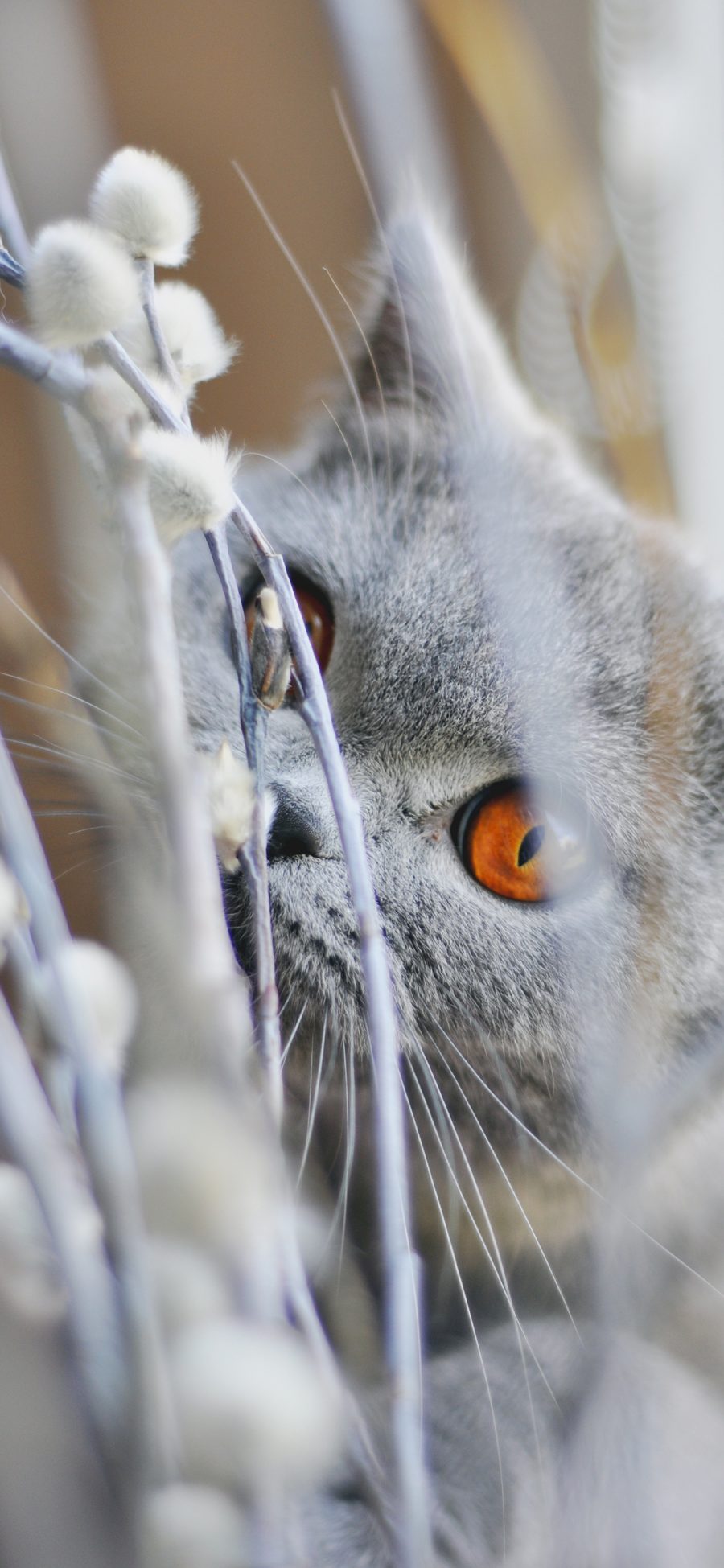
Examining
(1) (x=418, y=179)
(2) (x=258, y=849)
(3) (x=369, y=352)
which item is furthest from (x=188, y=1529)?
(3) (x=369, y=352)

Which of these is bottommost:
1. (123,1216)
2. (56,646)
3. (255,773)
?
(123,1216)

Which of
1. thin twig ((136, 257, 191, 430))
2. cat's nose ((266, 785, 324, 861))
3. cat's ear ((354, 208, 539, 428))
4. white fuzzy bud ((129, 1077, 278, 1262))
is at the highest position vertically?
cat's ear ((354, 208, 539, 428))

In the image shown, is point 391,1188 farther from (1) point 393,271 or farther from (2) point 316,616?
(1) point 393,271

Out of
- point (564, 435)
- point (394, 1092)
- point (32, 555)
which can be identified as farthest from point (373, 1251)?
point (564, 435)

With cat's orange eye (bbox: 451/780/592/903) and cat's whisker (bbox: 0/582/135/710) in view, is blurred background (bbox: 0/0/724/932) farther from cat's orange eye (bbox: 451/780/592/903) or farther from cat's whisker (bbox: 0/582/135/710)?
cat's orange eye (bbox: 451/780/592/903)

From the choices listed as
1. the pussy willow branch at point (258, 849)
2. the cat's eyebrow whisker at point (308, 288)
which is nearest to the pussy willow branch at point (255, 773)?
the pussy willow branch at point (258, 849)

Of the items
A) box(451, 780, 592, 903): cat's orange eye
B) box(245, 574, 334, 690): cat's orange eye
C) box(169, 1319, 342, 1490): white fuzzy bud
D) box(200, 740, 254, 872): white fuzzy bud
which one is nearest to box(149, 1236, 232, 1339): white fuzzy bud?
box(169, 1319, 342, 1490): white fuzzy bud
